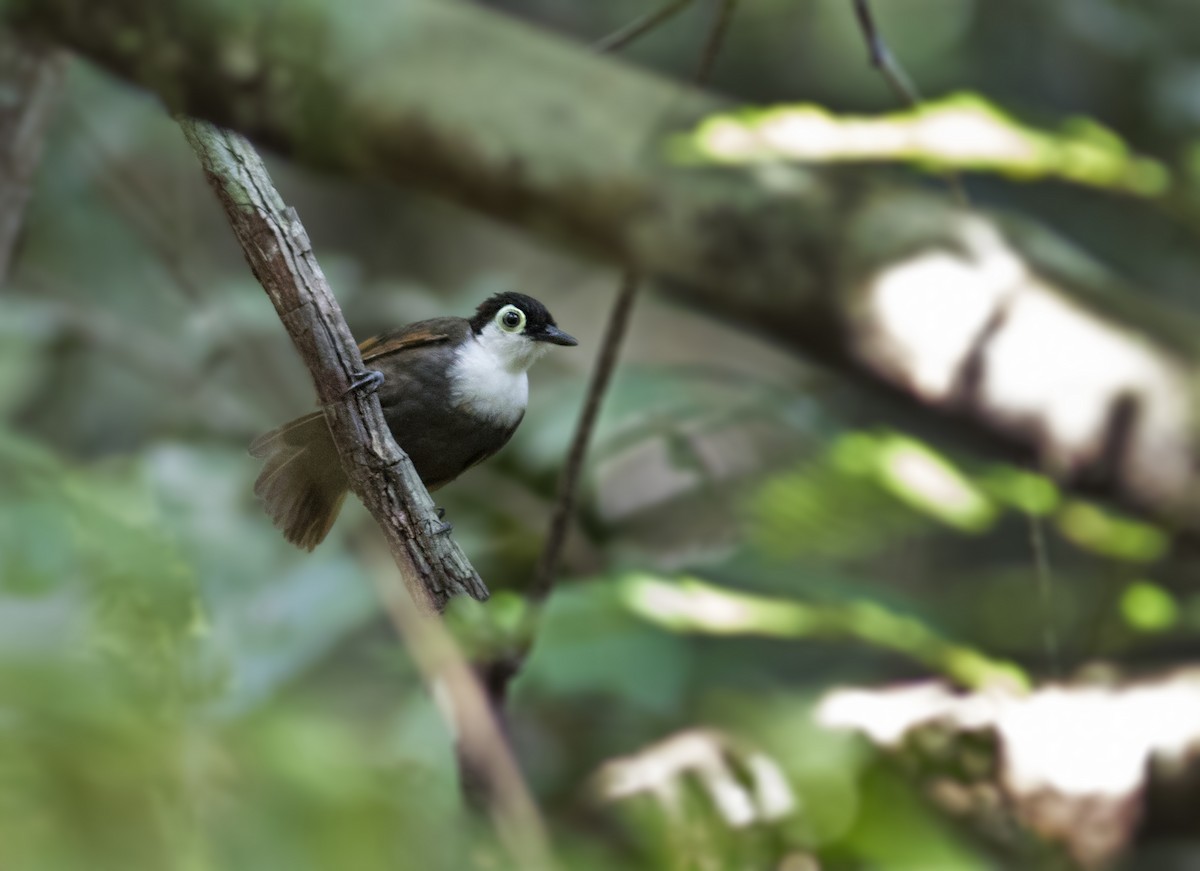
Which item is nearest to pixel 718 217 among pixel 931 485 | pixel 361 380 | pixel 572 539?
pixel 572 539

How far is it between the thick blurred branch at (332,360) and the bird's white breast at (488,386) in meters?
0.75

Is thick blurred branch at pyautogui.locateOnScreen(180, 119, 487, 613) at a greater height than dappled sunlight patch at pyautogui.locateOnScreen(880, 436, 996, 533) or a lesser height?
greater

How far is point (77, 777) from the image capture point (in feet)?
2.20

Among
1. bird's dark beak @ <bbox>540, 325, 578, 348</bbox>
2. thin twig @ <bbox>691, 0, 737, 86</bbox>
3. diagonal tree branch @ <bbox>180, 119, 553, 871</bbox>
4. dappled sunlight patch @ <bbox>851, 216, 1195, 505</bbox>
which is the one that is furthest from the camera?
dappled sunlight patch @ <bbox>851, 216, 1195, 505</bbox>

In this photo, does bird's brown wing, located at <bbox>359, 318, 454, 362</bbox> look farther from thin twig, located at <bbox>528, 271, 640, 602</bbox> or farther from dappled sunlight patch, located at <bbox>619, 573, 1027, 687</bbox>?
dappled sunlight patch, located at <bbox>619, 573, 1027, 687</bbox>

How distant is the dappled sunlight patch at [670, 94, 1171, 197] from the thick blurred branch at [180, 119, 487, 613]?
53.3 inches

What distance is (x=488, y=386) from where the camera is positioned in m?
2.54

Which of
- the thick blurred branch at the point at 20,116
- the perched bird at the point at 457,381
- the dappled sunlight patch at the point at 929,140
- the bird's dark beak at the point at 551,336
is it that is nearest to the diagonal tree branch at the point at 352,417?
the perched bird at the point at 457,381

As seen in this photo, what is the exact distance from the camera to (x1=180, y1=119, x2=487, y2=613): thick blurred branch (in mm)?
1654

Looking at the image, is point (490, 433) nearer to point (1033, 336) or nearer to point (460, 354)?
point (460, 354)

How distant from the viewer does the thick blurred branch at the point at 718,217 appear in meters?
3.36

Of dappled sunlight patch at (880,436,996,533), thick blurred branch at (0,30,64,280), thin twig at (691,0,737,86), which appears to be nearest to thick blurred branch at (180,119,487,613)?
dappled sunlight patch at (880,436,996,533)

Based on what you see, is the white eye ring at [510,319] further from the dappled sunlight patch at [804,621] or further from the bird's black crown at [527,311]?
the dappled sunlight patch at [804,621]

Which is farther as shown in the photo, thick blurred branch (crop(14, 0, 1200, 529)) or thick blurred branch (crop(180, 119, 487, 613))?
thick blurred branch (crop(14, 0, 1200, 529))
